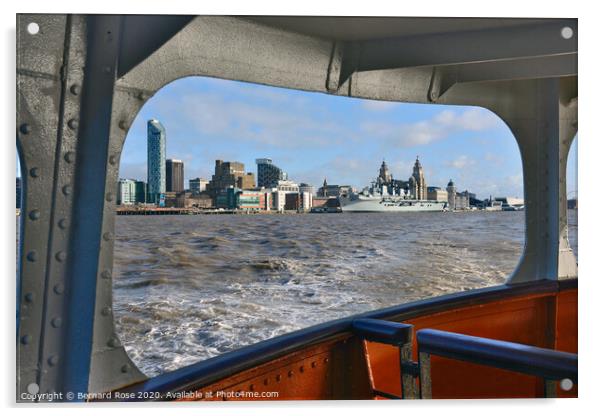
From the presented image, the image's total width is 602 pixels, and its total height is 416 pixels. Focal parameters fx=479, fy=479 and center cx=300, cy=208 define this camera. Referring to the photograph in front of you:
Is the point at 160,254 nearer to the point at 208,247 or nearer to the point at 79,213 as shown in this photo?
the point at 208,247

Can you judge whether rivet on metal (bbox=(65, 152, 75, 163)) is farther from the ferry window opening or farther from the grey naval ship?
the grey naval ship

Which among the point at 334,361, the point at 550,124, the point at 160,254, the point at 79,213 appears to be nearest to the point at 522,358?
the point at 334,361

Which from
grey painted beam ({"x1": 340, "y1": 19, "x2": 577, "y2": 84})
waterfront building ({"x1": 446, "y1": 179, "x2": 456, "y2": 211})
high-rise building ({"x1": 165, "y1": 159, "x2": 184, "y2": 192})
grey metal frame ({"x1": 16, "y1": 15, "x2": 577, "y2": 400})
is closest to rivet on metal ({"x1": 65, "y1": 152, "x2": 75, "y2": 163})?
grey metal frame ({"x1": 16, "y1": 15, "x2": 577, "y2": 400})

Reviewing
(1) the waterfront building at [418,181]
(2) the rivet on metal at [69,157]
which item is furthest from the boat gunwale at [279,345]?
(1) the waterfront building at [418,181]

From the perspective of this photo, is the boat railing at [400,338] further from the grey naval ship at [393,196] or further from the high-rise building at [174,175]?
the grey naval ship at [393,196]

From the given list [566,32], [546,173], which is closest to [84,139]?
[566,32]

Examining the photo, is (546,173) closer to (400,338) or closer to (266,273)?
(400,338)
